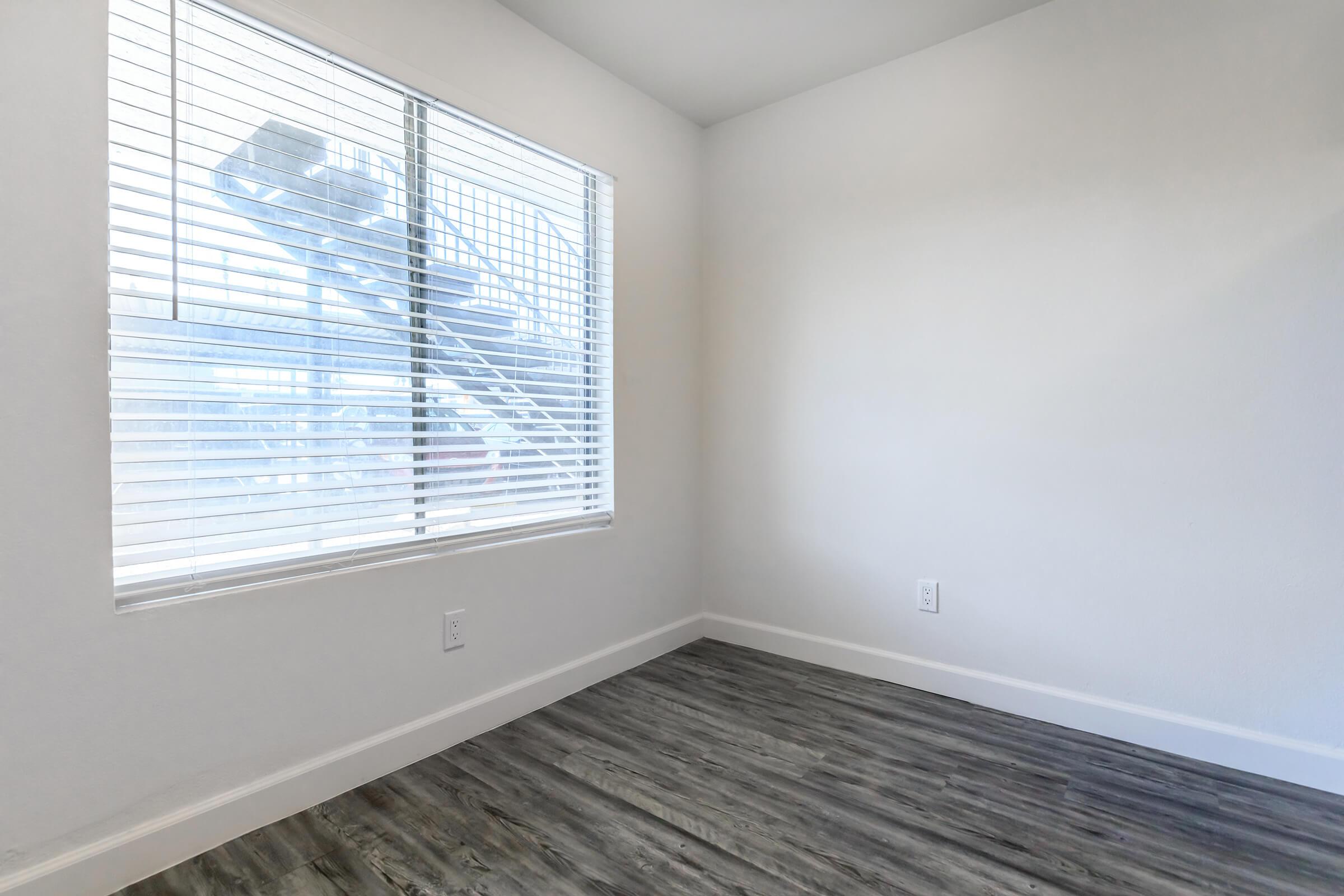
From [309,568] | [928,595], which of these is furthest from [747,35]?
[309,568]

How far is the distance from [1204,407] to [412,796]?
104 inches

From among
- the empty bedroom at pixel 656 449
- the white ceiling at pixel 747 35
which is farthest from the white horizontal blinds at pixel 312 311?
the white ceiling at pixel 747 35

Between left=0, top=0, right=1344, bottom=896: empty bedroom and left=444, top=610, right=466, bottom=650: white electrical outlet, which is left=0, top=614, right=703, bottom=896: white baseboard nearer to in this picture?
left=0, top=0, right=1344, bottom=896: empty bedroom

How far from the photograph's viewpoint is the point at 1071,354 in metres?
2.30

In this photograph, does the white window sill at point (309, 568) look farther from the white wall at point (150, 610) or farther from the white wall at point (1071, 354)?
the white wall at point (1071, 354)

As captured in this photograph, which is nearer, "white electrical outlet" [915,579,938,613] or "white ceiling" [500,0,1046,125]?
"white ceiling" [500,0,1046,125]

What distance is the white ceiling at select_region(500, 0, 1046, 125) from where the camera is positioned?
7.61 ft

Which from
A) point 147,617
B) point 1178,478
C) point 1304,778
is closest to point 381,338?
point 147,617

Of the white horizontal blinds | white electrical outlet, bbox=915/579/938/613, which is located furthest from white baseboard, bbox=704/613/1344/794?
the white horizontal blinds

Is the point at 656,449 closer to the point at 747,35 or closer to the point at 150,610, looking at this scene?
the point at 747,35

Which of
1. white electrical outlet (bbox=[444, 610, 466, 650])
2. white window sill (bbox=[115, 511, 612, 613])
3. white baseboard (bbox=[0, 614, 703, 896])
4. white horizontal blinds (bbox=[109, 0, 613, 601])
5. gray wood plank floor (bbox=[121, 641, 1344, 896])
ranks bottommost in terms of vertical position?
gray wood plank floor (bbox=[121, 641, 1344, 896])

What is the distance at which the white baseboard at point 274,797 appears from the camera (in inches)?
57.2

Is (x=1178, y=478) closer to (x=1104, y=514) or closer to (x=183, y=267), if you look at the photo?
(x=1104, y=514)

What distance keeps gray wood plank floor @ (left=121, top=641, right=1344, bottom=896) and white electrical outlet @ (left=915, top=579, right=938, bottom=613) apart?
1.35 ft
